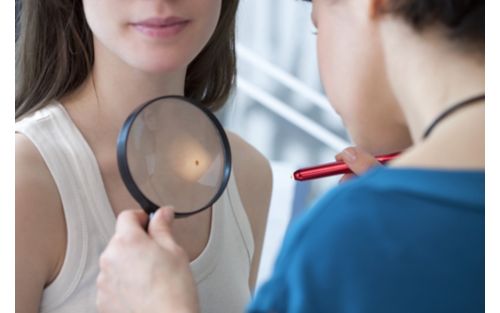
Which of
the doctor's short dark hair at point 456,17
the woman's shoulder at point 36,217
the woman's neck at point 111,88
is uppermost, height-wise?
the doctor's short dark hair at point 456,17

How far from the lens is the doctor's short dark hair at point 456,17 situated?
2.91 ft

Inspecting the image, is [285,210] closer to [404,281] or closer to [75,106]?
[75,106]

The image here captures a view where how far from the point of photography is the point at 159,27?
4.54 ft

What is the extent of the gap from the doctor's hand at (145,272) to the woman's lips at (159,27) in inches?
13.6

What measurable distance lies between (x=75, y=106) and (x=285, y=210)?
5.70ft

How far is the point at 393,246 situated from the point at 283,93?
2.95 meters

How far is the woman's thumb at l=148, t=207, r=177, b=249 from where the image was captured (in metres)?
1.13

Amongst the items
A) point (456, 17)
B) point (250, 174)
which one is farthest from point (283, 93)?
point (456, 17)

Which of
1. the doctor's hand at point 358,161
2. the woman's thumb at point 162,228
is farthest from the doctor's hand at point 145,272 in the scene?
the doctor's hand at point 358,161

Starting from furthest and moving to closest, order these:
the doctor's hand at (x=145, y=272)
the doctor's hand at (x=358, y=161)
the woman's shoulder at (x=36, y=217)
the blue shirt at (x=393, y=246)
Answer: the doctor's hand at (x=358, y=161)
the woman's shoulder at (x=36, y=217)
the doctor's hand at (x=145, y=272)
the blue shirt at (x=393, y=246)

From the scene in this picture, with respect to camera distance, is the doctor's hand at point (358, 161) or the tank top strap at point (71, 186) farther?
the doctor's hand at point (358, 161)

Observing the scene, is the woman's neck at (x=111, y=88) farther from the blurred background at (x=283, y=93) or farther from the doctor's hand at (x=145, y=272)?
the blurred background at (x=283, y=93)

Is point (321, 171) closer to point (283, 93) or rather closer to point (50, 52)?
point (50, 52)

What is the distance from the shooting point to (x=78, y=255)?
1.35 meters
